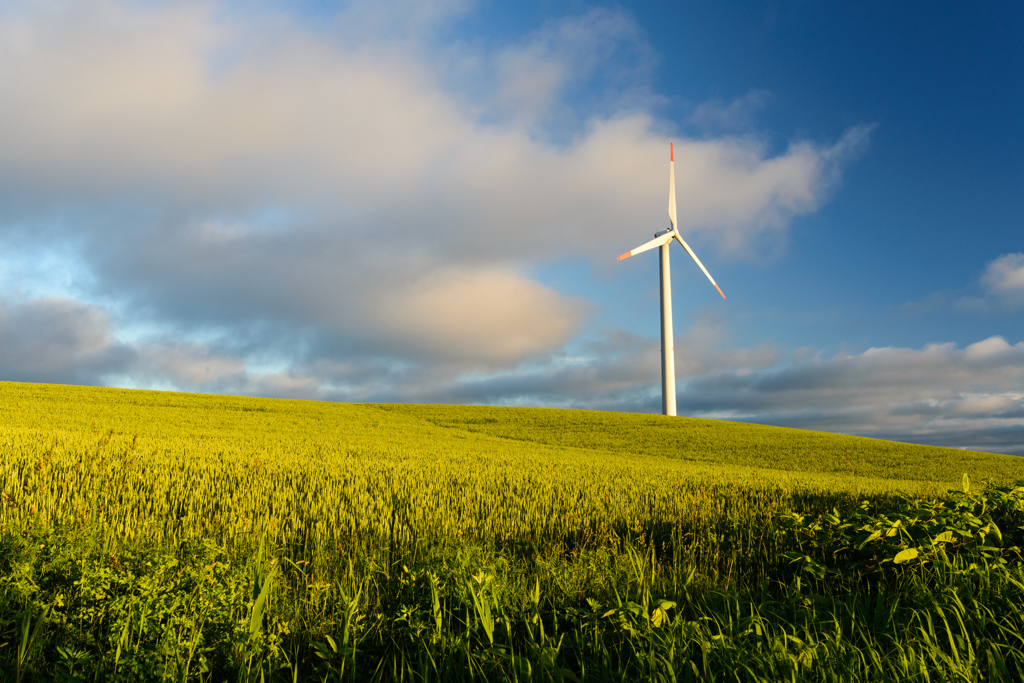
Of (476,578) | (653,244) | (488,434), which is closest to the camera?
(476,578)

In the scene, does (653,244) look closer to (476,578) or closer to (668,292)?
(668,292)

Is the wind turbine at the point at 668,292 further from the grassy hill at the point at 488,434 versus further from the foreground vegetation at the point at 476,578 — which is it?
the foreground vegetation at the point at 476,578

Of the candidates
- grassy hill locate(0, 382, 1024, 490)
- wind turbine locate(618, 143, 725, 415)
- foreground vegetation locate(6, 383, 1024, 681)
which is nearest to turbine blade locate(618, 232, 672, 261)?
wind turbine locate(618, 143, 725, 415)

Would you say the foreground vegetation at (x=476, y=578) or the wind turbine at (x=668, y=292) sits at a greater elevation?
the wind turbine at (x=668, y=292)

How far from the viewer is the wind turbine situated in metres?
47.5

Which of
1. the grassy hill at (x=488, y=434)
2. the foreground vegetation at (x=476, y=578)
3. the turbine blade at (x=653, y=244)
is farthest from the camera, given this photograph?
the turbine blade at (x=653, y=244)

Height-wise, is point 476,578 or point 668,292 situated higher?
point 668,292

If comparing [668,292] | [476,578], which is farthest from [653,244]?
[476,578]

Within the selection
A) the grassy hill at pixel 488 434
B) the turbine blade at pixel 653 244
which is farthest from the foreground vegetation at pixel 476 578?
the turbine blade at pixel 653 244

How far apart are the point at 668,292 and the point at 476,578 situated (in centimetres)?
4810

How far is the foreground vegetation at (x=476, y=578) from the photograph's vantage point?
3922 millimetres

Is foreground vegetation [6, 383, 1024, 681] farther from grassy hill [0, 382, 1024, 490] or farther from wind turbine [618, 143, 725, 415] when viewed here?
wind turbine [618, 143, 725, 415]

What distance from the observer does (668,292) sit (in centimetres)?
4981

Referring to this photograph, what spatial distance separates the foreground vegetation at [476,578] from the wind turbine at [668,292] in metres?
37.5
